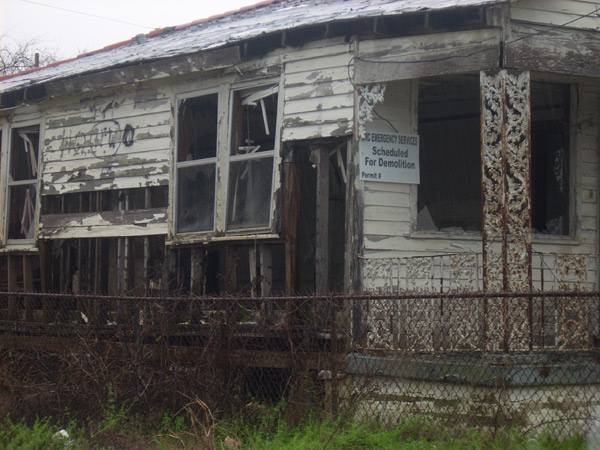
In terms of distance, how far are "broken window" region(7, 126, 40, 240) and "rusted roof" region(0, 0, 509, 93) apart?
0.81 meters

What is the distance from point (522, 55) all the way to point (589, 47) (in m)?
0.82

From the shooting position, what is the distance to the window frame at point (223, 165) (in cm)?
892

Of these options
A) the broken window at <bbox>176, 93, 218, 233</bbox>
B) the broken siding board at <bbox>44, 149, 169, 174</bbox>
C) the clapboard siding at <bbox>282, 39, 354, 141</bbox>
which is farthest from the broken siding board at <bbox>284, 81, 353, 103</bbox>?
the broken siding board at <bbox>44, 149, 169, 174</bbox>

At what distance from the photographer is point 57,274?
38.5ft


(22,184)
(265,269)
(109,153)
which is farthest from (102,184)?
(265,269)

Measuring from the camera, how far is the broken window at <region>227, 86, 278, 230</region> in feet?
29.9

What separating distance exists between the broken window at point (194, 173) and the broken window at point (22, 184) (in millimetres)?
3032

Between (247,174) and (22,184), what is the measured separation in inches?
178

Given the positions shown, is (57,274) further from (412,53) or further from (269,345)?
(412,53)

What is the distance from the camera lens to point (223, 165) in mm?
9484

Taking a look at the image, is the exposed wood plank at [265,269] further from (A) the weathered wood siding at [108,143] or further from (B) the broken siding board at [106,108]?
(B) the broken siding board at [106,108]

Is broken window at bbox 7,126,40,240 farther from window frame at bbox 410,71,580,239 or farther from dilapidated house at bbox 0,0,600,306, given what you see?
window frame at bbox 410,71,580,239

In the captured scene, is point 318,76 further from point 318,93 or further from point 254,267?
point 254,267

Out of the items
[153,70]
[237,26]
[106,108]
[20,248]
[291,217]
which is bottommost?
[20,248]
